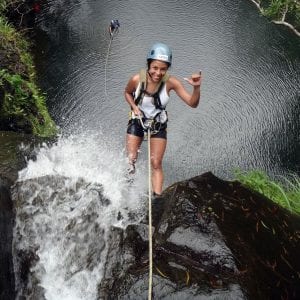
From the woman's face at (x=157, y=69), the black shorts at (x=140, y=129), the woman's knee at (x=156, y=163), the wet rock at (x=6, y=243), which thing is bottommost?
the wet rock at (x=6, y=243)

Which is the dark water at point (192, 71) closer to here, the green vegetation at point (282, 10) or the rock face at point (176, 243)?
the green vegetation at point (282, 10)

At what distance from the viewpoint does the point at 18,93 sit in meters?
7.24

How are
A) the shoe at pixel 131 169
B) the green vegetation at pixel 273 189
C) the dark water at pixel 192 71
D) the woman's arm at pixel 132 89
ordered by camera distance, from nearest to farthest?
the woman's arm at pixel 132 89, the shoe at pixel 131 169, the green vegetation at pixel 273 189, the dark water at pixel 192 71

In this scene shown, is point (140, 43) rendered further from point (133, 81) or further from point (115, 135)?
point (133, 81)

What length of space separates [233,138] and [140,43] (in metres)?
3.38

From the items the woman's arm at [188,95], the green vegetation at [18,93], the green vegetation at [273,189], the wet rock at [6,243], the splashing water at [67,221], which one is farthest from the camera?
the green vegetation at [18,93]

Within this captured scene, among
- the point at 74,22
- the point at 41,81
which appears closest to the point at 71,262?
the point at 41,81

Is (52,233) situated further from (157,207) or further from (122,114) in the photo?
(122,114)

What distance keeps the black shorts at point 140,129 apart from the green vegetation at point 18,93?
7.82ft

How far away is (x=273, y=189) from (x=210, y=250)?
10.7 ft

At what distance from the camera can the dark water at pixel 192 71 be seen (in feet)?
27.0

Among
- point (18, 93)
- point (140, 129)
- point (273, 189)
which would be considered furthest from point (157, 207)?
point (18, 93)

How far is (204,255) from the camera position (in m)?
3.88

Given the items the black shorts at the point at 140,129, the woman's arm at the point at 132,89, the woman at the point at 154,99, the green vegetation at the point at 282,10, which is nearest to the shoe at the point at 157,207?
the woman at the point at 154,99
